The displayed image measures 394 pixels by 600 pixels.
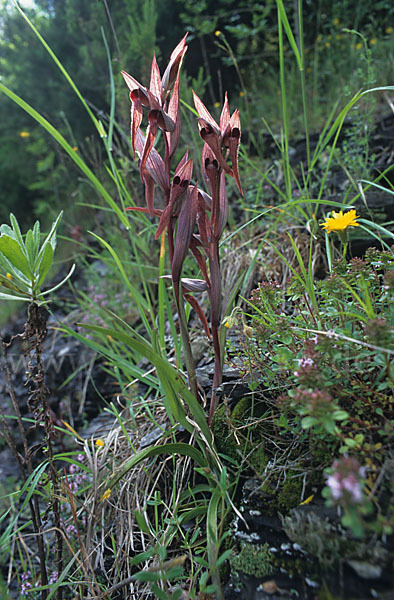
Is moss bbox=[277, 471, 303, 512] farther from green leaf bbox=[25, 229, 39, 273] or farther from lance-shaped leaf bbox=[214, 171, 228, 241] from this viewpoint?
green leaf bbox=[25, 229, 39, 273]

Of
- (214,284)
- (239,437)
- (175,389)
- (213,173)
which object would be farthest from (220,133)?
(239,437)

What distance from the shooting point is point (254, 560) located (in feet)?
2.28

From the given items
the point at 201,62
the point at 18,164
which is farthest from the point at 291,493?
the point at 18,164

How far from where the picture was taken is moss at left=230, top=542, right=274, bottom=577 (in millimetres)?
679

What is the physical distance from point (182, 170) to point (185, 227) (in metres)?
0.13

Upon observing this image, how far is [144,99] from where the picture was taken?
0.80 m

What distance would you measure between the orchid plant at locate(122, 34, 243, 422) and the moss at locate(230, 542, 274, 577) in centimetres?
31


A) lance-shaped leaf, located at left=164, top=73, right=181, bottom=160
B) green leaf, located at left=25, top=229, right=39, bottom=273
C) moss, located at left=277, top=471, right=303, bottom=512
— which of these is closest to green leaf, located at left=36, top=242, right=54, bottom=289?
green leaf, located at left=25, top=229, right=39, bottom=273

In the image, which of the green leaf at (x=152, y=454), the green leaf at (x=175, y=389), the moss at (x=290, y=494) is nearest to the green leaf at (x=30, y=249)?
the green leaf at (x=175, y=389)

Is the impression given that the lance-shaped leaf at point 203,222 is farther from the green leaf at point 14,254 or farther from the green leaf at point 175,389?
the green leaf at point 14,254

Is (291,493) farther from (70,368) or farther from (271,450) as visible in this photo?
(70,368)

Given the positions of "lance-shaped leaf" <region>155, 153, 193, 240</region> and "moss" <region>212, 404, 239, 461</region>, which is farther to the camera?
"moss" <region>212, 404, 239, 461</region>

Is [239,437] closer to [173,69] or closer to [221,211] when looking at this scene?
[221,211]

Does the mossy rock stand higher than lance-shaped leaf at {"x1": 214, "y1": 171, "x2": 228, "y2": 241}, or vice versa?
lance-shaped leaf at {"x1": 214, "y1": 171, "x2": 228, "y2": 241}
